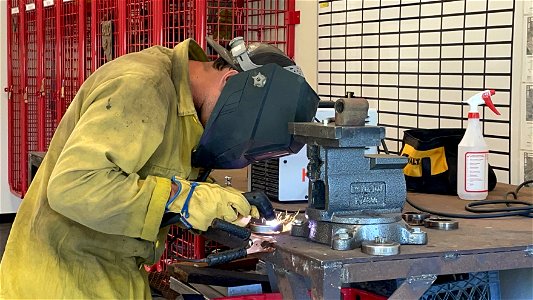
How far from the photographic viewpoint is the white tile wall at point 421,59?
301 cm

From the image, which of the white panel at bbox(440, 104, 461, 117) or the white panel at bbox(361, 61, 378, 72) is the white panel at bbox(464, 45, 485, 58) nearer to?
the white panel at bbox(440, 104, 461, 117)

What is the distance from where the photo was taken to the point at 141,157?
1.96 meters

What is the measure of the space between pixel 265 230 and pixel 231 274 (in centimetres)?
63

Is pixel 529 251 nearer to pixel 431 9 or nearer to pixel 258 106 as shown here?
pixel 258 106

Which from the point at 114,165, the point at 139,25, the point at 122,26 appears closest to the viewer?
the point at 114,165

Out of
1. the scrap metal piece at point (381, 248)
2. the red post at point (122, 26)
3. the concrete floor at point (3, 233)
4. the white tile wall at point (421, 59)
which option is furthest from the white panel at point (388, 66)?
the concrete floor at point (3, 233)

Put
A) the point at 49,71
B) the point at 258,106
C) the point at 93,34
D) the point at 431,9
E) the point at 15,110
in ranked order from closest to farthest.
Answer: the point at 258,106
the point at 431,9
the point at 93,34
the point at 49,71
the point at 15,110

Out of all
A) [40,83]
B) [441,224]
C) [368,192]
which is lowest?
[441,224]

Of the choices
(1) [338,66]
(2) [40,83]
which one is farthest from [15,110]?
(1) [338,66]

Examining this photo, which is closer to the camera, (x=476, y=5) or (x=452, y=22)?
(x=476, y=5)

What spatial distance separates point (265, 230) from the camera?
83.0 inches

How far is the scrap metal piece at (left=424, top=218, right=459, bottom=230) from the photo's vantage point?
2.12 metres

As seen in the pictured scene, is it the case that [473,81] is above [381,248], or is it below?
above

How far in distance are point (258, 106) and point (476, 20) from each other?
1380mm
